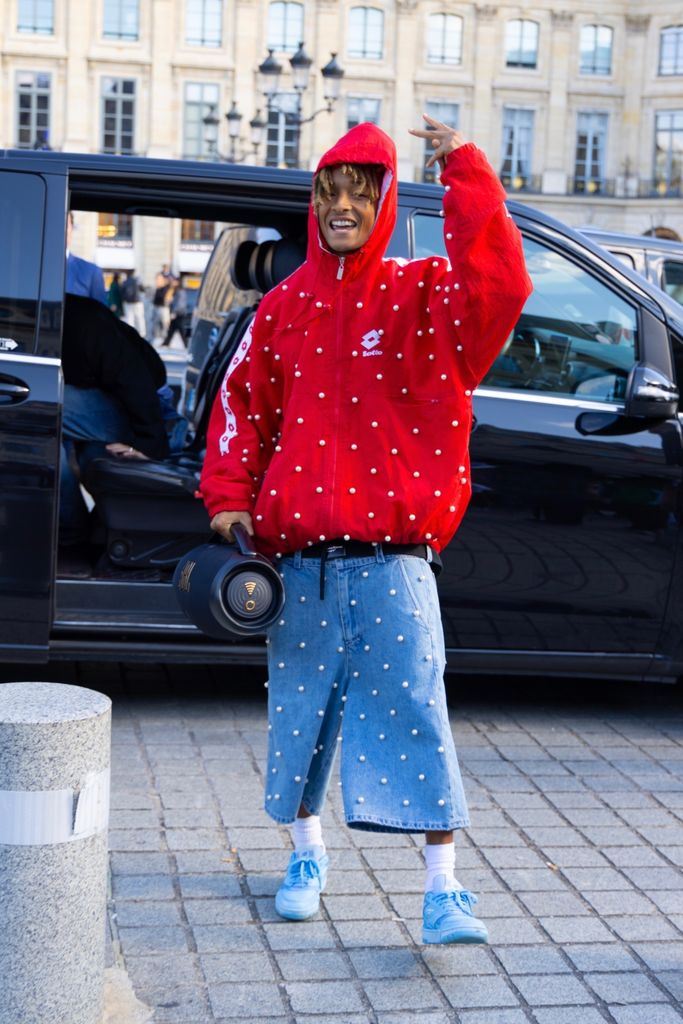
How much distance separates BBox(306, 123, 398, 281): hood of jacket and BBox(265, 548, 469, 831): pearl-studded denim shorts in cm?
67

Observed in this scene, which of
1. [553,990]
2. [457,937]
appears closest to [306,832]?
[457,937]

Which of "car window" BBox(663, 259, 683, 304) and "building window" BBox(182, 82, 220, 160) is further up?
"building window" BBox(182, 82, 220, 160)

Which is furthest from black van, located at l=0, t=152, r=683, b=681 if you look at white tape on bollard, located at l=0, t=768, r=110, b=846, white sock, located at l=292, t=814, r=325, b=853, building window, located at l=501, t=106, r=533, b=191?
building window, located at l=501, t=106, r=533, b=191

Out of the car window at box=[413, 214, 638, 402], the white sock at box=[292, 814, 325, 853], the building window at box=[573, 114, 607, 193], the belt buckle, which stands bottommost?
the white sock at box=[292, 814, 325, 853]

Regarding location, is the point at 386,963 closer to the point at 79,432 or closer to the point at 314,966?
the point at 314,966

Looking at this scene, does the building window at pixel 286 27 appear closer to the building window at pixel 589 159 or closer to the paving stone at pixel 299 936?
the building window at pixel 589 159

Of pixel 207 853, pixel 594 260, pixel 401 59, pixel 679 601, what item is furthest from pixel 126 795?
pixel 401 59

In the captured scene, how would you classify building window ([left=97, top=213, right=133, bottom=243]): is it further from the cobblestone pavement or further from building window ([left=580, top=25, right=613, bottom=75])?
the cobblestone pavement

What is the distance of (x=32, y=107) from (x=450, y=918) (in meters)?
60.1

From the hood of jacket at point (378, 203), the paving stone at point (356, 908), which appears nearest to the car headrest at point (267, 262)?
the hood of jacket at point (378, 203)

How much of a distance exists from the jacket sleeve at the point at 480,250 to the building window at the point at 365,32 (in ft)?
200

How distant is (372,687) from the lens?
11.3ft

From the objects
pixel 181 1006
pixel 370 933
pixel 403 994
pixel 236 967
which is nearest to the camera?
pixel 181 1006

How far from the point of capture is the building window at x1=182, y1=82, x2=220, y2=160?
5984 cm
